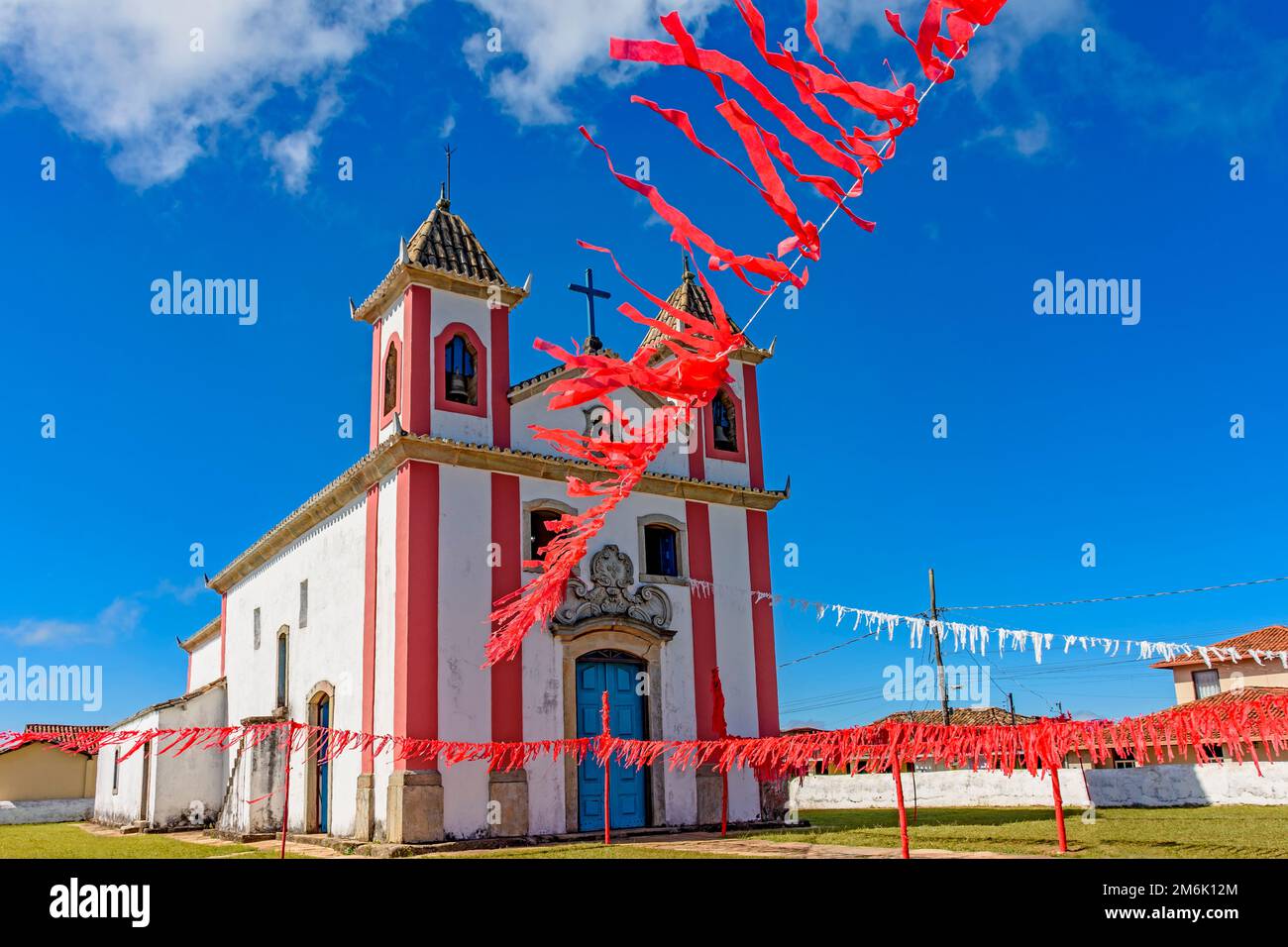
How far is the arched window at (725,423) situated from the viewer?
63.6ft

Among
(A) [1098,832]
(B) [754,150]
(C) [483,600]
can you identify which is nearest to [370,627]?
(C) [483,600]

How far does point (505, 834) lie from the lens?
14602 mm

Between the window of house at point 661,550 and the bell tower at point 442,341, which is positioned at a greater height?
the bell tower at point 442,341

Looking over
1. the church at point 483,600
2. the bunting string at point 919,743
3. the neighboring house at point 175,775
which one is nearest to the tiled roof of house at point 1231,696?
the bunting string at point 919,743

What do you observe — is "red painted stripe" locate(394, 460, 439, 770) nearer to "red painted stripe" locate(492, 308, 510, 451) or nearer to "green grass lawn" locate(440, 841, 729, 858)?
"red painted stripe" locate(492, 308, 510, 451)

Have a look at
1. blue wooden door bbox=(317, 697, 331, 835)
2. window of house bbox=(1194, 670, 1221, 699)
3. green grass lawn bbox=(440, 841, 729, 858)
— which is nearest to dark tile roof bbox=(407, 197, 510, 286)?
blue wooden door bbox=(317, 697, 331, 835)

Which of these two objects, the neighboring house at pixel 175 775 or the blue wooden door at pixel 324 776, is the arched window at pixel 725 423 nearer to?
the blue wooden door at pixel 324 776

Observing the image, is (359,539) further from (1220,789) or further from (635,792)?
(1220,789)

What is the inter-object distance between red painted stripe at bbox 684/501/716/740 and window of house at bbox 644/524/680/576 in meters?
0.29

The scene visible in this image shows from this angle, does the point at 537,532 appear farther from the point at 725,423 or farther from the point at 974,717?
the point at 974,717

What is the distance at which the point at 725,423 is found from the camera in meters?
19.5

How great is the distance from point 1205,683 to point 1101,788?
19.5 m

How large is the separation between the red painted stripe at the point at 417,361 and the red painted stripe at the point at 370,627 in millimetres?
1464
